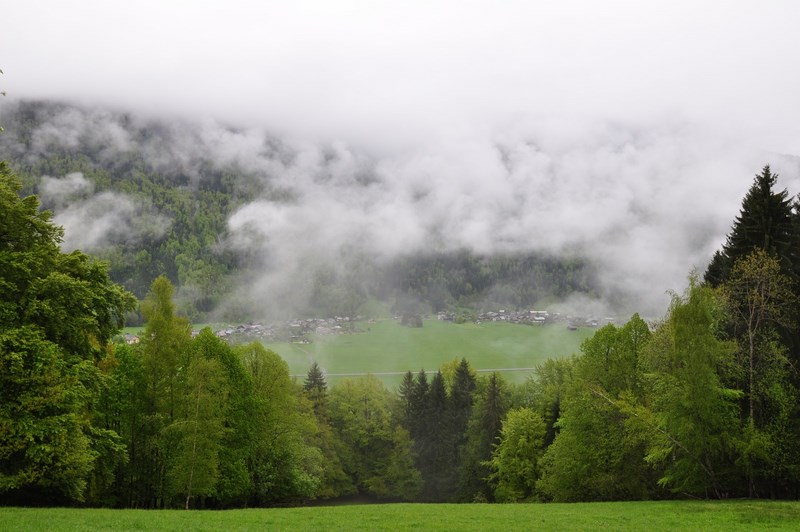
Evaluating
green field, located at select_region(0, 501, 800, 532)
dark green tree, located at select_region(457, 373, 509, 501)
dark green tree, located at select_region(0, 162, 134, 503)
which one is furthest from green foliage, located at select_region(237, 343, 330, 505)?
green field, located at select_region(0, 501, 800, 532)

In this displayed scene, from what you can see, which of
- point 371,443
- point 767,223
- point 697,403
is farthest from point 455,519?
point 371,443

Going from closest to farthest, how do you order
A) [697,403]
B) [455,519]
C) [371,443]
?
[455,519] → [697,403] → [371,443]

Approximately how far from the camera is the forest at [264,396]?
26.7 metres

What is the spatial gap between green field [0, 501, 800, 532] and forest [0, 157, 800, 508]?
374cm

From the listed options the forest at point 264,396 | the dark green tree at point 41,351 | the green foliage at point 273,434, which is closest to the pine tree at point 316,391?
the green foliage at point 273,434

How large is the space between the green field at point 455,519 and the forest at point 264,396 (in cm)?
374

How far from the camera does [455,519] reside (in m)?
28.7

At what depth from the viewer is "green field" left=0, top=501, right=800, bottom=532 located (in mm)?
22938

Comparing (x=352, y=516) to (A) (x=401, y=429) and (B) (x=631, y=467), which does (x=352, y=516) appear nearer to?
(B) (x=631, y=467)

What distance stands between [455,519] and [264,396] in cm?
3407

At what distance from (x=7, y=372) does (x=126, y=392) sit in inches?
750

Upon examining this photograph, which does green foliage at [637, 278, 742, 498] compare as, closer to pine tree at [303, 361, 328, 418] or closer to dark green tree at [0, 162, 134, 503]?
dark green tree at [0, 162, 134, 503]

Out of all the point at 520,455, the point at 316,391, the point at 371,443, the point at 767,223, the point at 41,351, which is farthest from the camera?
the point at 371,443

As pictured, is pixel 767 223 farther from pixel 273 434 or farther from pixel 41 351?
pixel 273 434
